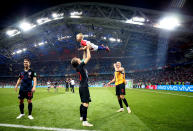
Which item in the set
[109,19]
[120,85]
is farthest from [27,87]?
[109,19]

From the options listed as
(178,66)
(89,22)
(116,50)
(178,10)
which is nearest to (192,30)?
(178,10)

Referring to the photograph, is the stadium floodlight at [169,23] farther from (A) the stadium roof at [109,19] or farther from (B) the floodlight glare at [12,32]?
(B) the floodlight glare at [12,32]

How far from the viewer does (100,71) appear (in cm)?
4888

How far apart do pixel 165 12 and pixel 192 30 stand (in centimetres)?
504

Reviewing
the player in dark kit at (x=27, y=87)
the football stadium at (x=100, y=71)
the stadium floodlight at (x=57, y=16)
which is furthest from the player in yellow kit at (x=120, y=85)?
the stadium floodlight at (x=57, y=16)

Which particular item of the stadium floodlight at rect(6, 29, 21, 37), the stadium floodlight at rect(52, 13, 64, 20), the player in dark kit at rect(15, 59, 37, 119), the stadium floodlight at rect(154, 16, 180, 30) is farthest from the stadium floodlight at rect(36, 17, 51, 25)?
the player in dark kit at rect(15, 59, 37, 119)

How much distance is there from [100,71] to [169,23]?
35.3m

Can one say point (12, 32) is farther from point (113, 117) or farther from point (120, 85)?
point (113, 117)

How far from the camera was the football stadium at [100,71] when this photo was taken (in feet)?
11.5

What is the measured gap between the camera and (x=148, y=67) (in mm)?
42969

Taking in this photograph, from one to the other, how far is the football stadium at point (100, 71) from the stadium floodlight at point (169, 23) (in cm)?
10

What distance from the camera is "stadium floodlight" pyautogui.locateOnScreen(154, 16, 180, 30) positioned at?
15281 mm

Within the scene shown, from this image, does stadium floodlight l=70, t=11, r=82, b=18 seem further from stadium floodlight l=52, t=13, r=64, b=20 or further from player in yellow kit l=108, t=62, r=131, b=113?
player in yellow kit l=108, t=62, r=131, b=113

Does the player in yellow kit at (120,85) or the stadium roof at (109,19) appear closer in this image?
the player in yellow kit at (120,85)
